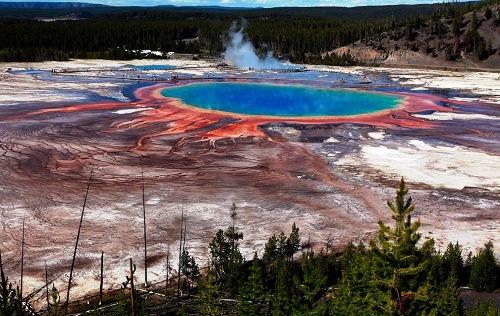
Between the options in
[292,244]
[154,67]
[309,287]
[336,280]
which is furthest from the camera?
[154,67]

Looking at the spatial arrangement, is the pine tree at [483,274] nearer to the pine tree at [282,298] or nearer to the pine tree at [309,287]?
the pine tree at [309,287]

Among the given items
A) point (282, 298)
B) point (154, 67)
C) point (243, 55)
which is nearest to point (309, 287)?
point (282, 298)

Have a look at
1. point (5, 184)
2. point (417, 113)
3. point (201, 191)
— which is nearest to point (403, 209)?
point (201, 191)

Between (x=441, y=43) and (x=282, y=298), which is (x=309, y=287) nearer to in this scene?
(x=282, y=298)

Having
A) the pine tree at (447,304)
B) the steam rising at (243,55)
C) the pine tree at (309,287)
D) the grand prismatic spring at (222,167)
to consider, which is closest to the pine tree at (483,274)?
the grand prismatic spring at (222,167)

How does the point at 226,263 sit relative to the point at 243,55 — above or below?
below

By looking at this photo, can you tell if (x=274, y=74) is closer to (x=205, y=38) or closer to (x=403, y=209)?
(x=205, y=38)

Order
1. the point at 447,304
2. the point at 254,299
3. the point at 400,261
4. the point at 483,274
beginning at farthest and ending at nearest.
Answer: the point at 483,274 → the point at 254,299 → the point at 447,304 → the point at 400,261
